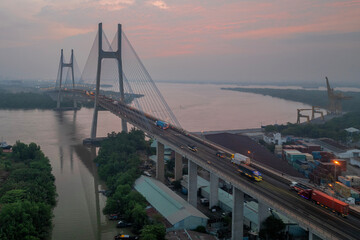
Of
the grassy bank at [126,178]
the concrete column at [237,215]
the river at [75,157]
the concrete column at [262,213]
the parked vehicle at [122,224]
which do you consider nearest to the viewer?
the concrete column at [237,215]

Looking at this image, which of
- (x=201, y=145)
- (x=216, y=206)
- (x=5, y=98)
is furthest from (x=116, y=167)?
(x=5, y=98)

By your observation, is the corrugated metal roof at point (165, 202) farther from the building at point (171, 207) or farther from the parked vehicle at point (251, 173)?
the parked vehicle at point (251, 173)

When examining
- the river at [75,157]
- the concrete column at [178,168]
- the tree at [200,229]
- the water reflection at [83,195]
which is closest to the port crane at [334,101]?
the river at [75,157]

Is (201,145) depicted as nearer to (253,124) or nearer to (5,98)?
(253,124)

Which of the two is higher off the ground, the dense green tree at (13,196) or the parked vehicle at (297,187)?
the parked vehicle at (297,187)

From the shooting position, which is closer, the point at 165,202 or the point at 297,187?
the point at 297,187

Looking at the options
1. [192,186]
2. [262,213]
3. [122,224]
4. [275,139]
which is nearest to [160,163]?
[192,186]

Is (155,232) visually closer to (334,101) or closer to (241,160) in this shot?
(241,160)

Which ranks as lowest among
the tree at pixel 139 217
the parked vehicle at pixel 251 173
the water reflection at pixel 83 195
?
the water reflection at pixel 83 195
